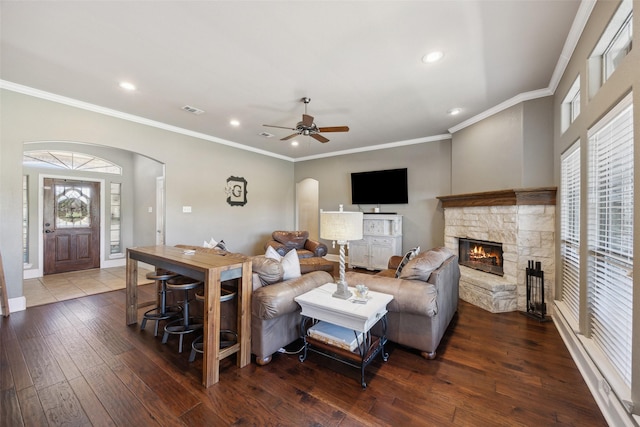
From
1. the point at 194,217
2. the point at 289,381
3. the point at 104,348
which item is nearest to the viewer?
the point at 289,381

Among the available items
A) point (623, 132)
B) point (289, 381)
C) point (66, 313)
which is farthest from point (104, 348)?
point (623, 132)

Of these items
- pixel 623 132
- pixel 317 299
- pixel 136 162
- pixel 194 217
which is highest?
pixel 136 162

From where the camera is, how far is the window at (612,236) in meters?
1.61

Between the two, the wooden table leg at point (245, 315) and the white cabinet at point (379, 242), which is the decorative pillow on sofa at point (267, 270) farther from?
the white cabinet at point (379, 242)

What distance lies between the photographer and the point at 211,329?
199cm

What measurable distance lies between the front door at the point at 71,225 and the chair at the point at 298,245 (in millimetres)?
4023

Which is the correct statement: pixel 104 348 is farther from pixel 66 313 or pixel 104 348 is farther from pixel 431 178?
pixel 431 178

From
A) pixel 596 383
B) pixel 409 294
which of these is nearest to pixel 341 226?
pixel 409 294

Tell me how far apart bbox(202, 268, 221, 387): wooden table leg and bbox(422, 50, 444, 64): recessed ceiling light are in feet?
9.27

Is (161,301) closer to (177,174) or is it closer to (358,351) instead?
(358,351)

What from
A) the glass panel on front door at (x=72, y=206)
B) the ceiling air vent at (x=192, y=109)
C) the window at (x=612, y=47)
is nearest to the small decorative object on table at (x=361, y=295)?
the window at (x=612, y=47)

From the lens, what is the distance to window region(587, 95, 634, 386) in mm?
1614

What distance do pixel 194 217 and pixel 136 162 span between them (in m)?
2.57

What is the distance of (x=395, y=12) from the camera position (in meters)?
2.05
